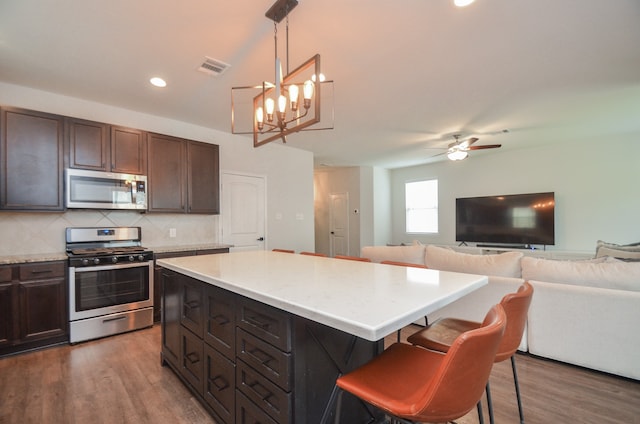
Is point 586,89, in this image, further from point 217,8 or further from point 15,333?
point 15,333

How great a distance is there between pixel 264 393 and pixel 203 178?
11.1 ft

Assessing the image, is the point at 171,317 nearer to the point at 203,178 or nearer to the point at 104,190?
the point at 104,190

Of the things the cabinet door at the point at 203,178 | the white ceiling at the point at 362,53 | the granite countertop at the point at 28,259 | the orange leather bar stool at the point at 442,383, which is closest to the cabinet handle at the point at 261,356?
the orange leather bar stool at the point at 442,383

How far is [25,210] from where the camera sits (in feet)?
9.16

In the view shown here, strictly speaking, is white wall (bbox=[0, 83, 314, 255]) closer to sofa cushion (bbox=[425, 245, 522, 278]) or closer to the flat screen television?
sofa cushion (bbox=[425, 245, 522, 278])

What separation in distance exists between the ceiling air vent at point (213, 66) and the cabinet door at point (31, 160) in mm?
1667

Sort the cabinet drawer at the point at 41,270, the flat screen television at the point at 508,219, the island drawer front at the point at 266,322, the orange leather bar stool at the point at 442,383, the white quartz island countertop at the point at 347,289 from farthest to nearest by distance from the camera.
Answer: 1. the flat screen television at the point at 508,219
2. the cabinet drawer at the point at 41,270
3. the island drawer front at the point at 266,322
4. the white quartz island countertop at the point at 347,289
5. the orange leather bar stool at the point at 442,383

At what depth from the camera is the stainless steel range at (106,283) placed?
2879mm

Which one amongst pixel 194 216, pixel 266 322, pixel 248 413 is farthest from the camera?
pixel 194 216

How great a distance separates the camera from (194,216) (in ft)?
14.0

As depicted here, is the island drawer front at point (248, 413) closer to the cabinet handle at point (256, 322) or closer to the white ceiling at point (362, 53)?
the cabinet handle at point (256, 322)

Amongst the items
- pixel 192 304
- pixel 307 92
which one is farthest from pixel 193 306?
pixel 307 92

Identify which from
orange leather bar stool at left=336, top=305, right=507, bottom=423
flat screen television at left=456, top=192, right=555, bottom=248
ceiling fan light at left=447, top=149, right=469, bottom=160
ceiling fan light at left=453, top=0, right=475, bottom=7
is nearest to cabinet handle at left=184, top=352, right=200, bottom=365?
orange leather bar stool at left=336, top=305, right=507, bottom=423

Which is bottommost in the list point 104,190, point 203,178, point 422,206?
point 422,206
